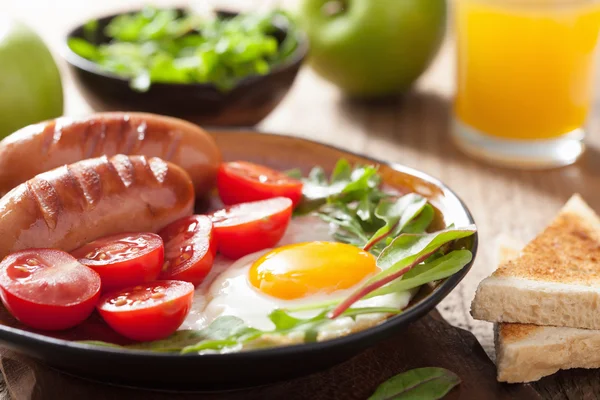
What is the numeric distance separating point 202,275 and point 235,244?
20 cm

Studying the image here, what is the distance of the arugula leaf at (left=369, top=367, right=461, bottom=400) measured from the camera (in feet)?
6.61

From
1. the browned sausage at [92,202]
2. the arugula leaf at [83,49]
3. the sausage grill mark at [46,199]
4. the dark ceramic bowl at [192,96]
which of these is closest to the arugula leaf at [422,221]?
the browned sausage at [92,202]

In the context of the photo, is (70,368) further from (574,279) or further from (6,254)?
(574,279)

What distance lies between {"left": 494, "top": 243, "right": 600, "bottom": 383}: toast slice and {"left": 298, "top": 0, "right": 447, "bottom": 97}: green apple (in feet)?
7.70

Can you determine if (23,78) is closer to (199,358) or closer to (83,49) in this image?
(83,49)

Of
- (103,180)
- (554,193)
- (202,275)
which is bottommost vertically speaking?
(554,193)

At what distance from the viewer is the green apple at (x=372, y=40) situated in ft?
14.0

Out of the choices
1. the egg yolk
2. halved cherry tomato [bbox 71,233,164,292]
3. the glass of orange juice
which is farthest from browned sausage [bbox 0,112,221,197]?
the glass of orange juice

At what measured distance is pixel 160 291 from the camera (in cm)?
200

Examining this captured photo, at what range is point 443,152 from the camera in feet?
13.1

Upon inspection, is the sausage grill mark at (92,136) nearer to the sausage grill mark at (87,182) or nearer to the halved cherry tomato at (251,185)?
the sausage grill mark at (87,182)

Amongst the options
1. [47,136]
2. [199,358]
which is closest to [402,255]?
[199,358]

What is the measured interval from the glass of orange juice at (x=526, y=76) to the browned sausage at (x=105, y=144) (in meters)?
1.69

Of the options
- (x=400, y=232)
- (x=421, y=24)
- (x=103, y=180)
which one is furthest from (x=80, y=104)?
(x=400, y=232)
